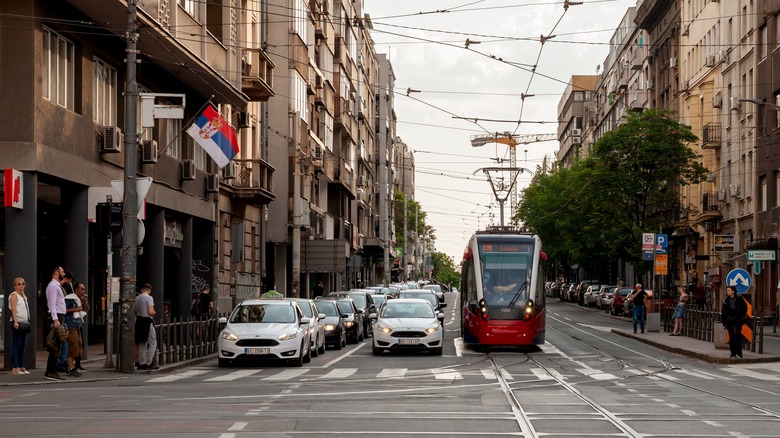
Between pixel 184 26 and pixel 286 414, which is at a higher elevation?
pixel 184 26

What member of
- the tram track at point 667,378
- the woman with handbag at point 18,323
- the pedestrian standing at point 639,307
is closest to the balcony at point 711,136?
the pedestrian standing at point 639,307

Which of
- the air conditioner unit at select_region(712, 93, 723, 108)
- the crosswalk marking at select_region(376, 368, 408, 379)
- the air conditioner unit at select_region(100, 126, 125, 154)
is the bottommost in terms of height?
the crosswalk marking at select_region(376, 368, 408, 379)

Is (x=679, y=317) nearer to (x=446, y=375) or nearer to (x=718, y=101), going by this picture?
(x=446, y=375)

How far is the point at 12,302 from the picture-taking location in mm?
22219

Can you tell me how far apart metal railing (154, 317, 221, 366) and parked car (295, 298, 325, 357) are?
89.6 inches

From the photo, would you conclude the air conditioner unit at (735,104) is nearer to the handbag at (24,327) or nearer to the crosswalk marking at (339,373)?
the crosswalk marking at (339,373)

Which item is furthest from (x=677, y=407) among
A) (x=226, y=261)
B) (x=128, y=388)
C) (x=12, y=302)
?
(x=226, y=261)

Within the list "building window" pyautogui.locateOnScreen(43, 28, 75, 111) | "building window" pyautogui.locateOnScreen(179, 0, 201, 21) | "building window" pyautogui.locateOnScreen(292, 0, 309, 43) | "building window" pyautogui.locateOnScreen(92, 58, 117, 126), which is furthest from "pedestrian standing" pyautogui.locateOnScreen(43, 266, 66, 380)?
"building window" pyautogui.locateOnScreen(292, 0, 309, 43)

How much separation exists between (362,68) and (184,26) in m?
59.5

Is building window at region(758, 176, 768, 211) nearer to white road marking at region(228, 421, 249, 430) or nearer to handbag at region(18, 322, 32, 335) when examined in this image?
handbag at region(18, 322, 32, 335)

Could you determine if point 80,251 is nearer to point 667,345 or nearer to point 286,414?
point 286,414

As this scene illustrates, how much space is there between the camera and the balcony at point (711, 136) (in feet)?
218

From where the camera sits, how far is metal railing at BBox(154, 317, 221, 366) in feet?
85.9

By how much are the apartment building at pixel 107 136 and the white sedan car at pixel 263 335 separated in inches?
112
